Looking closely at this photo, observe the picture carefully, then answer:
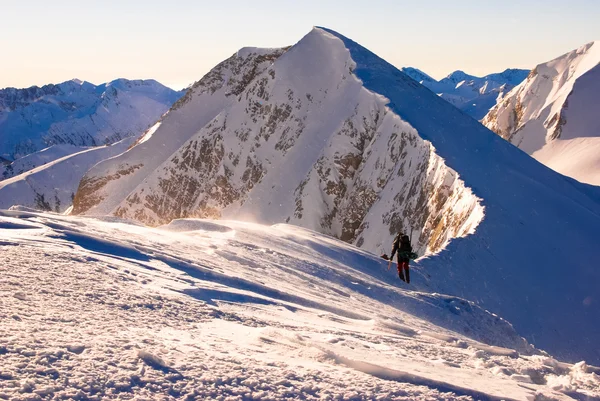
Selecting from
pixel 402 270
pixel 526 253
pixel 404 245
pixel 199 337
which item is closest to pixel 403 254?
pixel 404 245

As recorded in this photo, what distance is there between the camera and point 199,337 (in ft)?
19.5

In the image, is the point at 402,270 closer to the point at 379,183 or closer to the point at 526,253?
the point at 526,253

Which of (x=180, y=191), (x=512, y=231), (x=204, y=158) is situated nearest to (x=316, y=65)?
(x=204, y=158)

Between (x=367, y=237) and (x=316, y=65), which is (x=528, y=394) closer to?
(x=367, y=237)

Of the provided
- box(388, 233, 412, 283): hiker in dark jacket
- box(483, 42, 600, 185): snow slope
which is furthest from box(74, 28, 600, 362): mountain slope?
box(483, 42, 600, 185): snow slope

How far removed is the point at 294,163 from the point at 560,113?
41477mm

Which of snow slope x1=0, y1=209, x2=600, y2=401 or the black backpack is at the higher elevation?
the black backpack

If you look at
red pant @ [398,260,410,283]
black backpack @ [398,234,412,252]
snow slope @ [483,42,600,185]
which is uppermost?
snow slope @ [483,42,600,185]

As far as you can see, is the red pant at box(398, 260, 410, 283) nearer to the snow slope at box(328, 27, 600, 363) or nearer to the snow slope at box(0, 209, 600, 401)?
the snow slope at box(328, 27, 600, 363)

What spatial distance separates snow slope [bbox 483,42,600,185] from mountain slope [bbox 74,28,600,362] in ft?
86.9

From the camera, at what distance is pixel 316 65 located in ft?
215

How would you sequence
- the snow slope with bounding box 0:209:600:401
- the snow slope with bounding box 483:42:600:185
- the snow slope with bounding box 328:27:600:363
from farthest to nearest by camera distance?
1. the snow slope with bounding box 483:42:600:185
2. the snow slope with bounding box 328:27:600:363
3. the snow slope with bounding box 0:209:600:401

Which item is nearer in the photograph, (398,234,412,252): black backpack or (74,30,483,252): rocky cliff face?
(398,234,412,252): black backpack

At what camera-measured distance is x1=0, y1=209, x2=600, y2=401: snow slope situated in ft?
14.9
